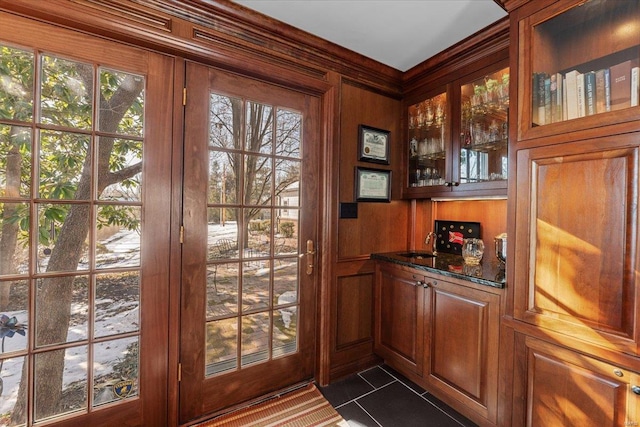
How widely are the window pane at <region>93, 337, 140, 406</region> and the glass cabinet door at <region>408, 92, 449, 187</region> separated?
2.34 metres

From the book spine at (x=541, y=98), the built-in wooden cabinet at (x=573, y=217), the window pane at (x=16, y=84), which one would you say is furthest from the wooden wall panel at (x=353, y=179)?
the window pane at (x=16, y=84)

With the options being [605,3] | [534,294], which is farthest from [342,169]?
[605,3]

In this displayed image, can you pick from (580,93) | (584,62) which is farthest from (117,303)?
(584,62)

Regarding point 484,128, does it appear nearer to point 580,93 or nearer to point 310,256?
point 580,93

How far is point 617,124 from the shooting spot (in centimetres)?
114

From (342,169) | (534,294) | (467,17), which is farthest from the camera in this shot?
(342,169)

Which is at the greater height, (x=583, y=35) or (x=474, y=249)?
(x=583, y=35)

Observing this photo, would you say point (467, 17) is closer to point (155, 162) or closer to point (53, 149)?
point (155, 162)

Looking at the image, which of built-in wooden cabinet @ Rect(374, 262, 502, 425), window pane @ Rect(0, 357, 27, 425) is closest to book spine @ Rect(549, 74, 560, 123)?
built-in wooden cabinet @ Rect(374, 262, 502, 425)

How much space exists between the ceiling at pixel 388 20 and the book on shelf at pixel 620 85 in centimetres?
77

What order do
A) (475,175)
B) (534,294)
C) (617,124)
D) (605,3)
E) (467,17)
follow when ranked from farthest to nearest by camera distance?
1. (475,175)
2. (467,17)
3. (534,294)
4. (605,3)
5. (617,124)

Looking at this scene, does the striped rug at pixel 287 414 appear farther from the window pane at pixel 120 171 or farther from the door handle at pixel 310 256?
the window pane at pixel 120 171

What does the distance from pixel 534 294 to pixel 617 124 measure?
814 mm

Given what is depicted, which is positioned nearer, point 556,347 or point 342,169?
point 556,347
